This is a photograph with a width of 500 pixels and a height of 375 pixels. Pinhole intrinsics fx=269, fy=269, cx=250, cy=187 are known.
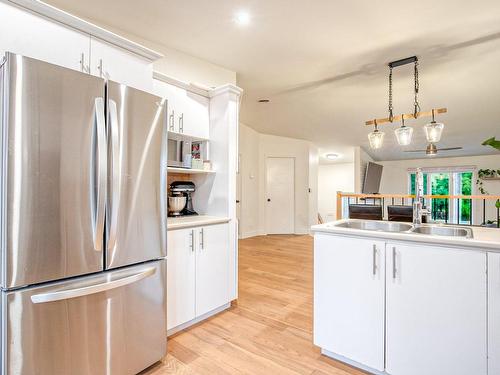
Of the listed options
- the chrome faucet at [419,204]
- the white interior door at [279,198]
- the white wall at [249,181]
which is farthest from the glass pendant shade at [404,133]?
the white interior door at [279,198]

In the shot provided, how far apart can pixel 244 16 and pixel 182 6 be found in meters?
0.50

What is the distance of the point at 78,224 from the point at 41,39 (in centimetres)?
106

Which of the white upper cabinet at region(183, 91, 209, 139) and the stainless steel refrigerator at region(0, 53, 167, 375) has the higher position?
the white upper cabinet at region(183, 91, 209, 139)

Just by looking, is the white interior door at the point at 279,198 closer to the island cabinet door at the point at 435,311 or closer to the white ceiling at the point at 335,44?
the white ceiling at the point at 335,44

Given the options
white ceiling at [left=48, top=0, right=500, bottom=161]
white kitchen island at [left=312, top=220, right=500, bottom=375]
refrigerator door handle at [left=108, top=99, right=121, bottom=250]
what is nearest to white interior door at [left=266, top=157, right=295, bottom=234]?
white ceiling at [left=48, top=0, right=500, bottom=161]

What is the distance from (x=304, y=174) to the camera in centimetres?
685

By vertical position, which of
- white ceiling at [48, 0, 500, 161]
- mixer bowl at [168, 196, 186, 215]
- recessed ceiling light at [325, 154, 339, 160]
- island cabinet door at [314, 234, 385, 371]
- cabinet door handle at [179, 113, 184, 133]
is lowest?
island cabinet door at [314, 234, 385, 371]

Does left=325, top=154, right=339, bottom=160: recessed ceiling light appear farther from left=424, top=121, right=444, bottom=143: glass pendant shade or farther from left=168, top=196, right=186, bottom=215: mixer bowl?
left=168, top=196, right=186, bottom=215: mixer bowl

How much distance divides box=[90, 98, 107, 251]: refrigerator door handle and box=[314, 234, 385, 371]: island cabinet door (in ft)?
4.36

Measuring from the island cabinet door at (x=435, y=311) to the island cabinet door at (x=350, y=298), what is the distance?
6 cm

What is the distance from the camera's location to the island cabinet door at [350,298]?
1.62 metres

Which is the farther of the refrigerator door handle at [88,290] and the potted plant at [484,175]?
the potted plant at [484,175]

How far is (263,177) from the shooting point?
6.67 meters

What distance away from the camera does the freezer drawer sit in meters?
1.18
